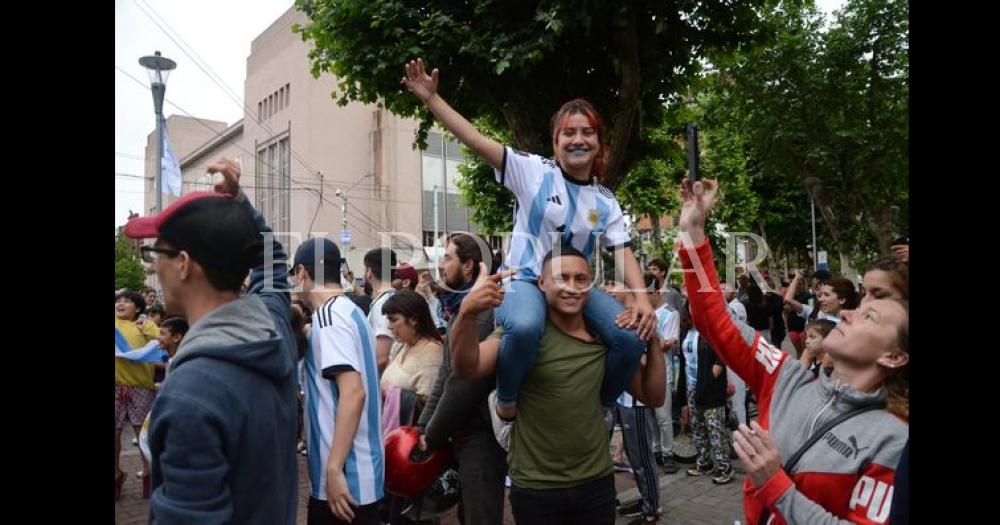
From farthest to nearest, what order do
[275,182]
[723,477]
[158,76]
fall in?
[275,182]
[158,76]
[723,477]

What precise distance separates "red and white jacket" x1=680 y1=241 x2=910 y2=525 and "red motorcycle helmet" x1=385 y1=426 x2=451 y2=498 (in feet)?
5.93

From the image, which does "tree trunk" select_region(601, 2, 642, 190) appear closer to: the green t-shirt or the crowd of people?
the crowd of people

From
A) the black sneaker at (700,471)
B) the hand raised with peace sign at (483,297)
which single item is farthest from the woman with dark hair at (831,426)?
the black sneaker at (700,471)

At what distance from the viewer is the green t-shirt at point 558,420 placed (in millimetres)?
3064

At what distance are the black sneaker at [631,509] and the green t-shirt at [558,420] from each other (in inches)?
131

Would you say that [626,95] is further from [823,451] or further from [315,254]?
[823,451]

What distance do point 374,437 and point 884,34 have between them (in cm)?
2064

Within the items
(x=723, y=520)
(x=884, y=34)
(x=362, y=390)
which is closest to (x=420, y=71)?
(x=362, y=390)

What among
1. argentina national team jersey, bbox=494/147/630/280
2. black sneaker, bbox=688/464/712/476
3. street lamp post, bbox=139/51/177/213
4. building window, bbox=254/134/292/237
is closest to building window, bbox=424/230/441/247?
building window, bbox=254/134/292/237

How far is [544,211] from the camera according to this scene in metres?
3.24

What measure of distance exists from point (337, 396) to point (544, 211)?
141cm

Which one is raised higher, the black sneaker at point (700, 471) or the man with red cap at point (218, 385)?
the man with red cap at point (218, 385)

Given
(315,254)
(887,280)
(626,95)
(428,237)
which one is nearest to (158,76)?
(626,95)

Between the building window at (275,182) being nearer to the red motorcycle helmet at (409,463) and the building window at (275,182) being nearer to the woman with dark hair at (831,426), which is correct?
the red motorcycle helmet at (409,463)
